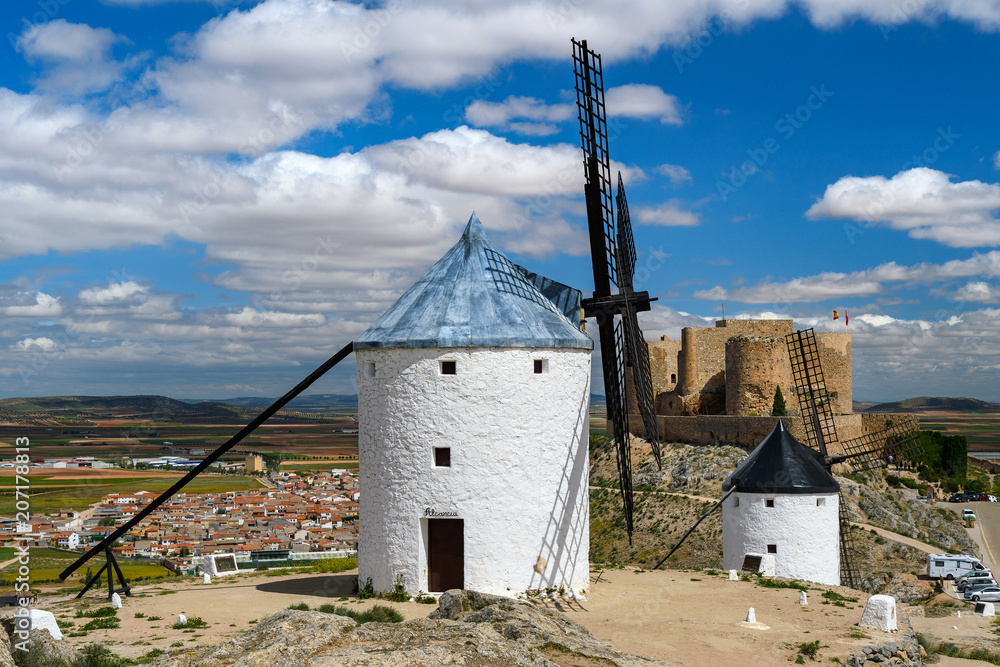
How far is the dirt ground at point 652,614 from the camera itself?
1087 cm

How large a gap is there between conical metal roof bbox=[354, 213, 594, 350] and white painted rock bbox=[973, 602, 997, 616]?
1021cm

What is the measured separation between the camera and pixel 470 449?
523 inches

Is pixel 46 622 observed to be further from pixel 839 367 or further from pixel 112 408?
pixel 112 408

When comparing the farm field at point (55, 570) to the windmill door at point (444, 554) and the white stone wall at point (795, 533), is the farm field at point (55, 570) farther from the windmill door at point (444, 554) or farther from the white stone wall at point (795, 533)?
the white stone wall at point (795, 533)

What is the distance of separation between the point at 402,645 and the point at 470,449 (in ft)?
21.6

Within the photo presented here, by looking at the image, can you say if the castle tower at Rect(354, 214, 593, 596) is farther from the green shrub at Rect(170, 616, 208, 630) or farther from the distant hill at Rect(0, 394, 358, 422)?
the distant hill at Rect(0, 394, 358, 422)

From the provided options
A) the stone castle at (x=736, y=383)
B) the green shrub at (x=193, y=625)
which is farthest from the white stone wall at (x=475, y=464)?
the stone castle at (x=736, y=383)

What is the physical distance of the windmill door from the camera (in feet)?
44.8

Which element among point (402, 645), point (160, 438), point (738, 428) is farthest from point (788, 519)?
point (160, 438)

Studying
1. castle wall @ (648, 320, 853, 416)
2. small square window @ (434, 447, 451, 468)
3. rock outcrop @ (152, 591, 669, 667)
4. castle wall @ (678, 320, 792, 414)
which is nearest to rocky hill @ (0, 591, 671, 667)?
rock outcrop @ (152, 591, 669, 667)

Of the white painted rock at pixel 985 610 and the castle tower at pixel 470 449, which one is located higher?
the castle tower at pixel 470 449

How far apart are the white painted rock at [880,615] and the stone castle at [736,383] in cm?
2238

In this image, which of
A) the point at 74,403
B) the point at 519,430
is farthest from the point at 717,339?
the point at 74,403

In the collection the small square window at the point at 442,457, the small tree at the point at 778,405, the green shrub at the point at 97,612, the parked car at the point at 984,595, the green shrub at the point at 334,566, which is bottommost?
the parked car at the point at 984,595
